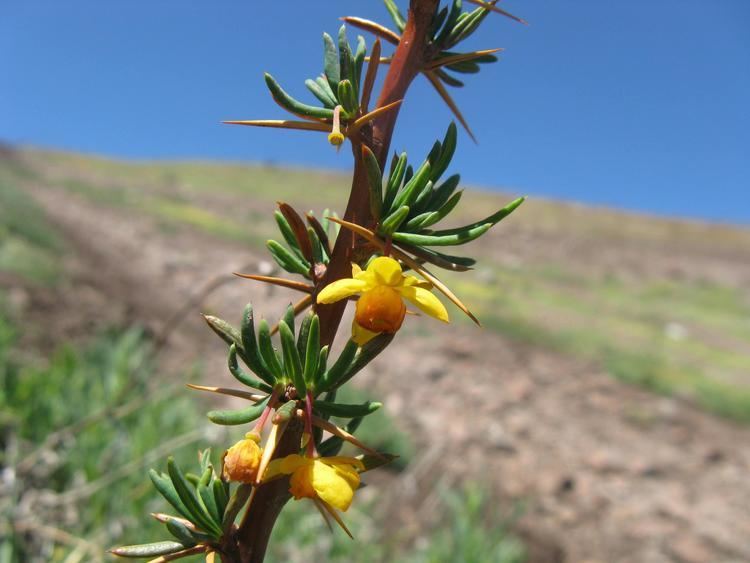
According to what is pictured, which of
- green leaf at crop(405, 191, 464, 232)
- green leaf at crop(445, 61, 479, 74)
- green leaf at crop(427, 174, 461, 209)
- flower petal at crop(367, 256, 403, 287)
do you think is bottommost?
flower petal at crop(367, 256, 403, 287)

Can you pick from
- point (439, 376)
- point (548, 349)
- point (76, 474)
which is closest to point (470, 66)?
point (76, 474)

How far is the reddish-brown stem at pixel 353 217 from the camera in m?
0.50

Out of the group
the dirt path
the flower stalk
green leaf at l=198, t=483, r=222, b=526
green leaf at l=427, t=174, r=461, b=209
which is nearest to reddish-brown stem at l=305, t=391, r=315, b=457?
the flower stalk

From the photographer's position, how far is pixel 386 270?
473 mm

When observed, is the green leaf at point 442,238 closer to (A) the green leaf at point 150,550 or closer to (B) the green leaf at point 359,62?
(B) the green leaf at point 359,62

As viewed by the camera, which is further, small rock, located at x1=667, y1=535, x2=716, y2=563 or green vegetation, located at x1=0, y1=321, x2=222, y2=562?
small rock, located at x1=667, y1=535, x2=716, y2=563

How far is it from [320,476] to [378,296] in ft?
0.47

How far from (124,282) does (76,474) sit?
4.31 m

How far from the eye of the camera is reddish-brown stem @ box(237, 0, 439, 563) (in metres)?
0.50

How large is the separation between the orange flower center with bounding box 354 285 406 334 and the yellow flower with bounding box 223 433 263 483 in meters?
0.12

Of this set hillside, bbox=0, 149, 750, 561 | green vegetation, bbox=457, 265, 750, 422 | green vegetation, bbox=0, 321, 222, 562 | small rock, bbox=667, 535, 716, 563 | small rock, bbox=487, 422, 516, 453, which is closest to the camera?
green vegetation, bbox=0, 321, 222, 562

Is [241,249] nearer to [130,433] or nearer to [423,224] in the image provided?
[130,433]

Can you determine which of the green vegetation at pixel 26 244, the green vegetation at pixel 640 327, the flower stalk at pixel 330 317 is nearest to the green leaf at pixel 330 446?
the flower stalk at pixel 330 317

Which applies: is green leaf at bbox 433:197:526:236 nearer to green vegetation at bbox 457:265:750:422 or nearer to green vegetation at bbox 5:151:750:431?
green vegetation at bbox 5:151:750:431
